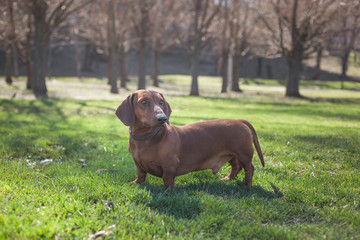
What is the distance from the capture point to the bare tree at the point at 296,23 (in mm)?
19406

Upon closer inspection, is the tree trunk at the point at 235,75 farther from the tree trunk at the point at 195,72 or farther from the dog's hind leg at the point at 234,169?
the dog's hind leg at the point at 234,169

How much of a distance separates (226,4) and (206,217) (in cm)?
2166

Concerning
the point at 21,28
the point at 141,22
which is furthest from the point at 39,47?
the point at 141,22

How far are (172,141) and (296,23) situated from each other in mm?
19405

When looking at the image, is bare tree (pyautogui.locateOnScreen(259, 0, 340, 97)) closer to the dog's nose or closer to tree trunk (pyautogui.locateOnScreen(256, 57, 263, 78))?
the dog's nose

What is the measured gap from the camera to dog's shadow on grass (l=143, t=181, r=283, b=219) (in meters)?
3.56

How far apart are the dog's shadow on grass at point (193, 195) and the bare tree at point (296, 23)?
16.7 meters

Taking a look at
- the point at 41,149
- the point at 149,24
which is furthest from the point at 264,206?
the point at 149,24

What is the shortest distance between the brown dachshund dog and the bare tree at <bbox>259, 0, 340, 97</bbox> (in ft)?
53.8

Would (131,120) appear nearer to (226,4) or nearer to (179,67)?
(226,4)

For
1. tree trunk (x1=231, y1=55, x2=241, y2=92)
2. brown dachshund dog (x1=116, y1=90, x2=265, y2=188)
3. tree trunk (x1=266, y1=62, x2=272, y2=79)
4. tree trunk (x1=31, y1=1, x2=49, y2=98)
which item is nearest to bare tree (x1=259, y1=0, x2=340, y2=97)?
tree trunk (x1=231, y1=55, x2=241, y2=92)

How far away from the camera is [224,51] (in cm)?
2544

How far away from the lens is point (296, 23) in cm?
2067

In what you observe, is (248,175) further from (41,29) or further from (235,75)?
(235,75)
